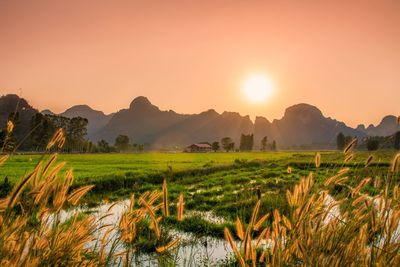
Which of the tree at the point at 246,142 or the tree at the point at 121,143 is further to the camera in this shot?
the tree at the point at 246,142

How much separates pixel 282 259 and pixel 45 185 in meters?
1.72

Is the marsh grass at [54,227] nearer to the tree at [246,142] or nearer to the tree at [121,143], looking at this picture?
the tree at [121,143]

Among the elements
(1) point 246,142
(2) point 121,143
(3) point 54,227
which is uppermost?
(1) point 246,142

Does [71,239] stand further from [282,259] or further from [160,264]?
[282,259]

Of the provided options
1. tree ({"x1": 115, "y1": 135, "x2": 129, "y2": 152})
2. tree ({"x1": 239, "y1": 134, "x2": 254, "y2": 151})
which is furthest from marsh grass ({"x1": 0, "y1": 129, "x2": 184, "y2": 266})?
tree ({"x1": 239, "y1": 134, "x2": 254, "y2": 151})

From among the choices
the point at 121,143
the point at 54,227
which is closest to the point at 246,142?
→ the point at 121,143

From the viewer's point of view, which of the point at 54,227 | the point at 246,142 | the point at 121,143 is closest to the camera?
the point at 54,227

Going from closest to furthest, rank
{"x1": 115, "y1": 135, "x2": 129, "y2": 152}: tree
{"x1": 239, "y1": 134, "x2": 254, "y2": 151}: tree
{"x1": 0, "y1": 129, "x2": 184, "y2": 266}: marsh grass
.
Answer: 1. {"x1": 0, "y1": 129, "x2": 184, "y2": 266}: marsh grass
2. {"x1": 115, "y1": 135, "x2": 129, "y2": 152}: tree
3. {"x1": 239, "y1": 134, "x2": 254, "y2": 151}: tree

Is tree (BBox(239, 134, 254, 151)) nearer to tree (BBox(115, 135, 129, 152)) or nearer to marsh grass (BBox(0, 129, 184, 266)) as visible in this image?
tree (BBox(115, 135, 129, 152))

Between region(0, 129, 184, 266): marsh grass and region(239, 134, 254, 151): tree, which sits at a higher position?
region(239, 134, 254, 151): tree

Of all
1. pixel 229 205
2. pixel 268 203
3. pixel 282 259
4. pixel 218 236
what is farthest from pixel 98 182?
pixel 282 259

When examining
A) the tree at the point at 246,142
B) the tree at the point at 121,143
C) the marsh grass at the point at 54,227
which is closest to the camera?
the marsh grass at the point at 54,227

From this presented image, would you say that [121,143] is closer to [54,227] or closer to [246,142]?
[246,142]

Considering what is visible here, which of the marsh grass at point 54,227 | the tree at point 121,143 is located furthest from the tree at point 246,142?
the marsh grass at point 54,227
